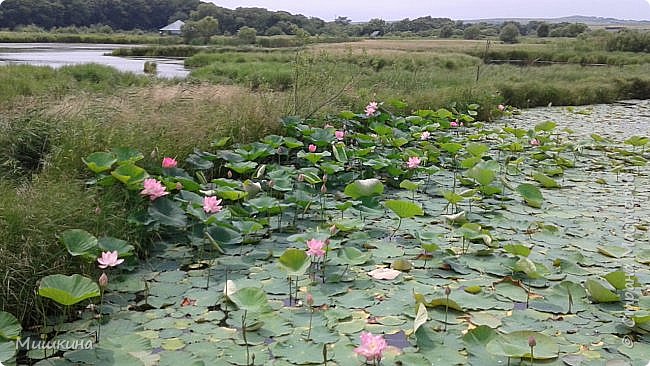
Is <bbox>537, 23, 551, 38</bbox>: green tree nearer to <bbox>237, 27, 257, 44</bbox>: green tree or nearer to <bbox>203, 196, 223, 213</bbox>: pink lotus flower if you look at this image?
<bbox>237, 27, 257, 44</bbox>: green tree

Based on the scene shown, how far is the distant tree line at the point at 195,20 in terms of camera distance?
12.1 metres

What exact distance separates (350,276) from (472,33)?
1421 inches

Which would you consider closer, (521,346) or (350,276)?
(521,346)

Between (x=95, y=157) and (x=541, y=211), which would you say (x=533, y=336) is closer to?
(x=541, y=211)

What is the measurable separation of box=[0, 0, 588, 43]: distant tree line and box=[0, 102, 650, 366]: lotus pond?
9.07ft

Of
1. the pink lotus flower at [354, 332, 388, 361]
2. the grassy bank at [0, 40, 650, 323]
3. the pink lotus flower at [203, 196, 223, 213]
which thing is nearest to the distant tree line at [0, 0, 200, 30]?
the grassy bank at [0, 40, 650, 323]

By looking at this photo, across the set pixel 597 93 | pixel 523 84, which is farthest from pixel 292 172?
pixel 597 93

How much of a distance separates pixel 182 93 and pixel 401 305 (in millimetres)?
3786

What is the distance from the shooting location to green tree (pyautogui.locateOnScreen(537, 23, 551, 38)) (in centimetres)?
3550

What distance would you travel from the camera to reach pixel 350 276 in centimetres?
238

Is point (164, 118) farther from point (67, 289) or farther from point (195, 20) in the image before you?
point (195, 20)

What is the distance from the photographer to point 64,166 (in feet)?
9.96

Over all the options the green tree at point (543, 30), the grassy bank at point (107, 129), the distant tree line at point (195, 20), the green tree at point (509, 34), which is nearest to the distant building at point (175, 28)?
the distant tree line at point (195, 20)

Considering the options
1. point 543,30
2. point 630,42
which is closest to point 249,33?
point 630,42
